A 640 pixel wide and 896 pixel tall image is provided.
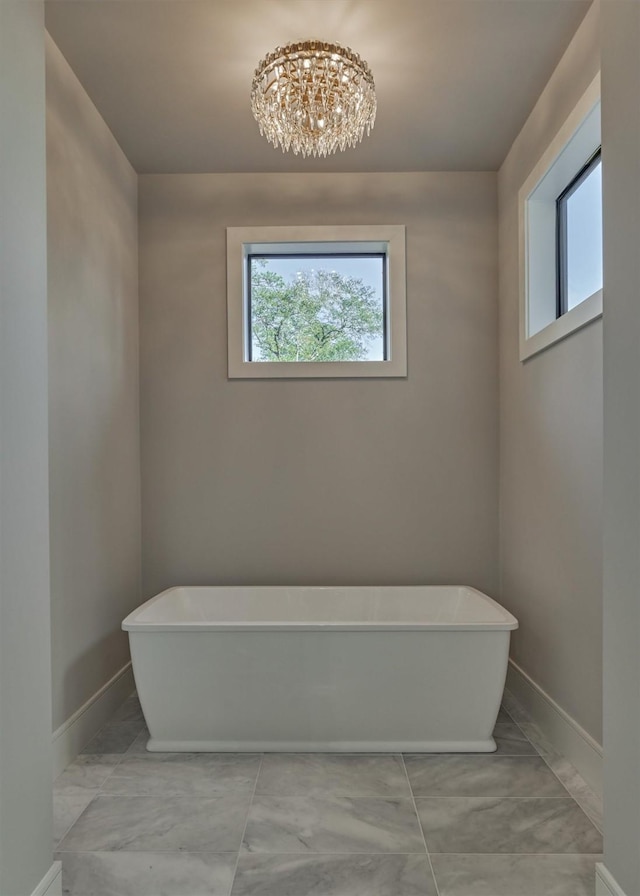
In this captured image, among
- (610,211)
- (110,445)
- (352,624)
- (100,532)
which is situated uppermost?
(610,211)

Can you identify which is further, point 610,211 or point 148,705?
point 148,705

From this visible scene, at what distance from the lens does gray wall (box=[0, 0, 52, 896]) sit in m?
1.37

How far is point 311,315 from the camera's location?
3580 mm

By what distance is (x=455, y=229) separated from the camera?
3391 mm

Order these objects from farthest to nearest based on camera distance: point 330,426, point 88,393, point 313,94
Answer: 1. point 330,426
2. point 88,393
3. point 313,94

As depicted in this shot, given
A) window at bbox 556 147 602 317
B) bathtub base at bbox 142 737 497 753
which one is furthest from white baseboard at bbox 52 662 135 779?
window at bbox 556 147 602 317

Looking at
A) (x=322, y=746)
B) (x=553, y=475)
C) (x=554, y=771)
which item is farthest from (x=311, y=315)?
(x=554, y=771)

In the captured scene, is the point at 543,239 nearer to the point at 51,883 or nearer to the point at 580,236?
the point at 580,236

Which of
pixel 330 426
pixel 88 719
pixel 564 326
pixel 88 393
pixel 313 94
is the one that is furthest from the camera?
pixel 330 426

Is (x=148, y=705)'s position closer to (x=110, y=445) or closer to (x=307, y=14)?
(x=110, y=445)

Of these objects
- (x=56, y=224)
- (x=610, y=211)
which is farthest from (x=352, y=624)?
(x=56, y=224)

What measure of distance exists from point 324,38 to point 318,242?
3.81 feet

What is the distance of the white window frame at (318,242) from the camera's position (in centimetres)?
336

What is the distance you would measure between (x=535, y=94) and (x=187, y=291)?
195 cm
